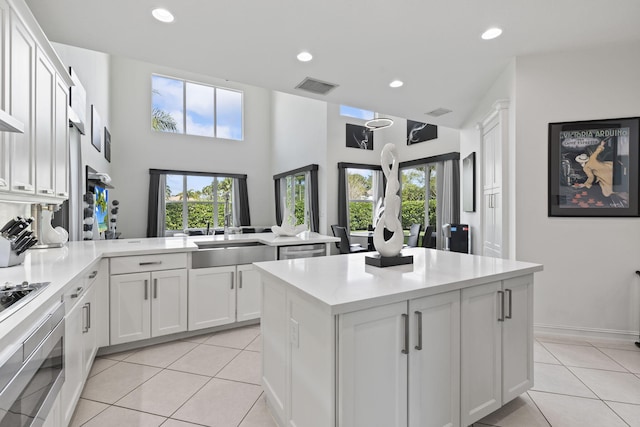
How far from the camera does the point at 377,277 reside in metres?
1.54

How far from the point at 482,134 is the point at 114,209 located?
7183mm

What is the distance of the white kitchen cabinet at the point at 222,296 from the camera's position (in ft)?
9.45

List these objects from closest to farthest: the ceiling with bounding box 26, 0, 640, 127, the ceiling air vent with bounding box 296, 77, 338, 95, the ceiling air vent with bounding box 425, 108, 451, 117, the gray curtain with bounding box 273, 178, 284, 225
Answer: the ceiling with bounding box 26, 0, 640, 127 < the ceiling air vent with bounding box 296, 77, 338, 95 < the ceiling air vent with bounding box 425, 108, 451, 117 < the gray curtain with bounding box 273, 178, 284, 225

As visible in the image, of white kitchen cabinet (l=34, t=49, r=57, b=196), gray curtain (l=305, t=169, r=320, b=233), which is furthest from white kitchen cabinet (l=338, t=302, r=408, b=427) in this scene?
gray curtain (l=305, t=169, r=320, b=233)

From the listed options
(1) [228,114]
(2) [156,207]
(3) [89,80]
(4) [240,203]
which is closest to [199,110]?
(1) [228,114]

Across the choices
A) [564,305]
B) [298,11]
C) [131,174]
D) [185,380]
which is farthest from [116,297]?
[131,174]

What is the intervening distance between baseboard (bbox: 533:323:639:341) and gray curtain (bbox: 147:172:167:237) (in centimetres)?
809

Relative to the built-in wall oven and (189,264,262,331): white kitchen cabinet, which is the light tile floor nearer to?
(189,264,262,331): white kitchen cabinet

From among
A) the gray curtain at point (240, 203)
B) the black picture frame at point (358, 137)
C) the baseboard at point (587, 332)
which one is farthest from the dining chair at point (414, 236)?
the gray curtain at point (240, 203)

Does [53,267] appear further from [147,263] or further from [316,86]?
[316,86]

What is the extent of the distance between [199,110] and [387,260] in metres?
8.55

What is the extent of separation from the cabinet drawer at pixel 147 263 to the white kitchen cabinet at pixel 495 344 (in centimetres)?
240

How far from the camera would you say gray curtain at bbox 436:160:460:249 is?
19.5 feet

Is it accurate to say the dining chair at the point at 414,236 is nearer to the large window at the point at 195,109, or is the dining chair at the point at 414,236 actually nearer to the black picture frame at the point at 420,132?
the black picture frame at the point at 420,132
